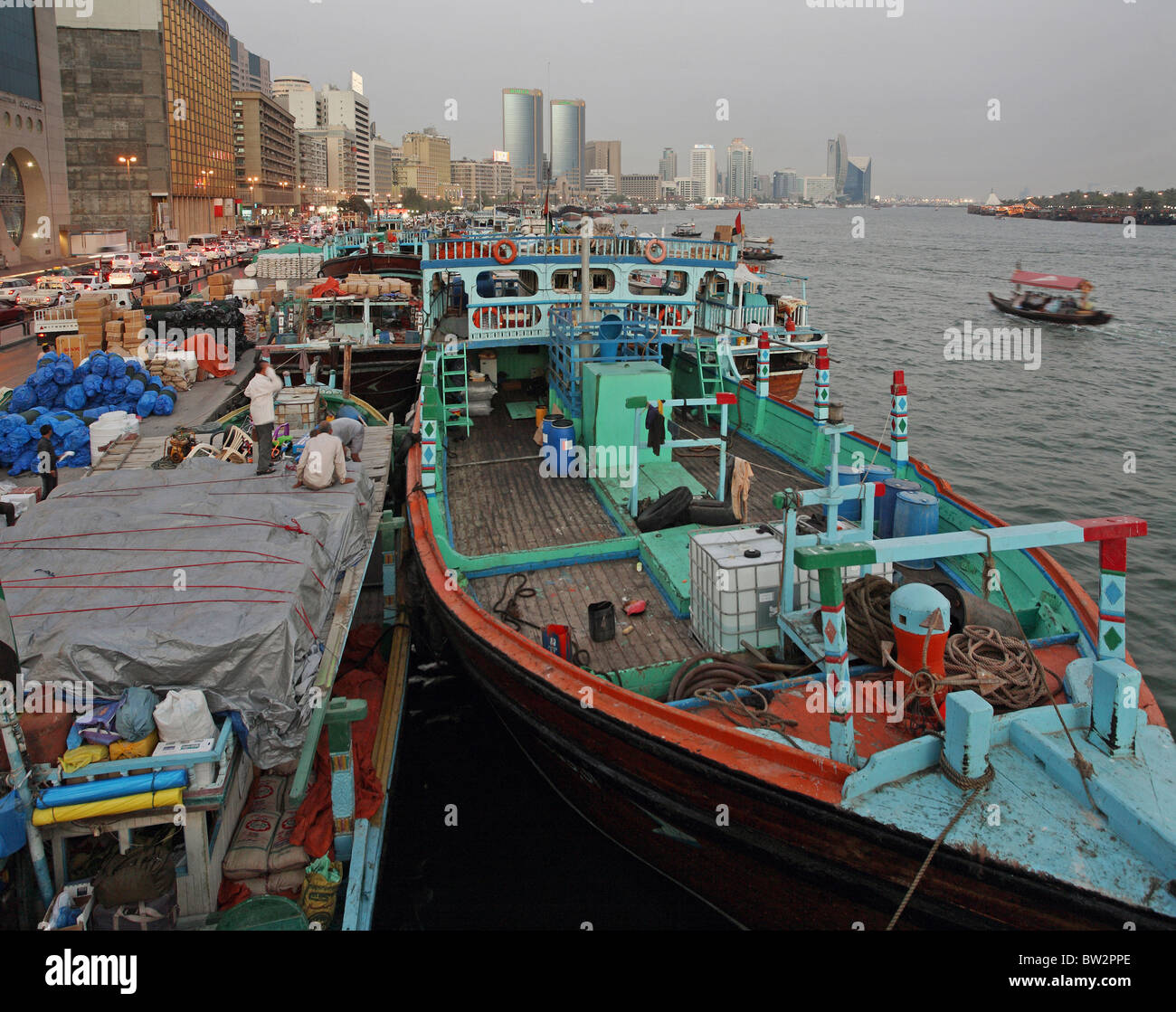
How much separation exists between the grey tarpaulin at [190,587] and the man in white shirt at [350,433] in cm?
298

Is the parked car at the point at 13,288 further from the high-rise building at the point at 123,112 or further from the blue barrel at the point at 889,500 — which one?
the high-rise building at the point at 123,112

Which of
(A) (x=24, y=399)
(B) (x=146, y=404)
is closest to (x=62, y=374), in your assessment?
(A) (x=24, y=399)

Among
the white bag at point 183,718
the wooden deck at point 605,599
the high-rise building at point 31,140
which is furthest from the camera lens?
the high-rise building at point 31,140

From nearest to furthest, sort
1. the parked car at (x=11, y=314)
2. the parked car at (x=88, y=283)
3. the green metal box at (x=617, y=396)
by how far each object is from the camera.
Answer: the green metal box at (x=617, y=396) < the parked car at (x=11, y=314) < the parked car at (x=88, y=283)

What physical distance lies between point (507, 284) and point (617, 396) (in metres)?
8.21

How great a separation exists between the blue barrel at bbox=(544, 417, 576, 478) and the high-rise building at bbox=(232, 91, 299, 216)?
142 metres

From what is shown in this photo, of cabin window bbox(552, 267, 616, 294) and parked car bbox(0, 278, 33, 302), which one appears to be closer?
cabin window bbox(552, 267, 616, 294)

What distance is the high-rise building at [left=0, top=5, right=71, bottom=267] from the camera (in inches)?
2280

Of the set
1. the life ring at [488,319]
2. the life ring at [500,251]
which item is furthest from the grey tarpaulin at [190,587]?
the life ring at [500,251]

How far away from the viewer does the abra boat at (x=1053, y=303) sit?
46.2m

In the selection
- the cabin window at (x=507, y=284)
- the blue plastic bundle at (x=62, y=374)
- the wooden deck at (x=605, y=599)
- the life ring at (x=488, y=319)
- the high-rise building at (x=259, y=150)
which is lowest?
the wooden deck at (x=605, y=599)

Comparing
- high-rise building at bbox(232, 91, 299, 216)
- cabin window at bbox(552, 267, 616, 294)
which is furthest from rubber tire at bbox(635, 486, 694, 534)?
high-rise building at bbox(232, 91, 299, 216)

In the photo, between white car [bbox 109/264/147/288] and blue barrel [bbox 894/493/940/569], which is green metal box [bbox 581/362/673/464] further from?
white car [bbox 109/264/147/288]
